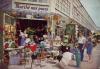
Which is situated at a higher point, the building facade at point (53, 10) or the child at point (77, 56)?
the building facade at point (53, 10)

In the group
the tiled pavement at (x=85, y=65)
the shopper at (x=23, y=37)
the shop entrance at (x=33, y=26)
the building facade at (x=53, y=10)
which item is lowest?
the tiled pavement at (x=85, y=65)

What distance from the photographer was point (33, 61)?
226cm

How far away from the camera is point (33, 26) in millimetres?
2213

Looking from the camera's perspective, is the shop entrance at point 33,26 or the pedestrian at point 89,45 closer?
the shop entrance at point 33,26

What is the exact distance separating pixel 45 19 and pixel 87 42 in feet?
1.45

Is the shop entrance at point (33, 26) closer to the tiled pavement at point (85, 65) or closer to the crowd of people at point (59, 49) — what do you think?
the crowd of people at point (59, 49)

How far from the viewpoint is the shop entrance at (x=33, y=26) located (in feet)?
7.19

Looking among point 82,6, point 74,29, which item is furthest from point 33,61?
point 82,6

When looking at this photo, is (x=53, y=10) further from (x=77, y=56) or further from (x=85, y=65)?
(x=85, y=65)

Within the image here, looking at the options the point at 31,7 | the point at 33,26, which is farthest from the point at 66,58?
the point at 31,7

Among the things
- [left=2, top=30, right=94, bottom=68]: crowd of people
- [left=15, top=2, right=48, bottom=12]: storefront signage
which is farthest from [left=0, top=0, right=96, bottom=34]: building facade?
[left=2, top=30, right=94, bottom=68]: crowd of people

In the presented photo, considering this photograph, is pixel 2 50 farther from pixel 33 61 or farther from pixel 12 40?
pixel 33 61

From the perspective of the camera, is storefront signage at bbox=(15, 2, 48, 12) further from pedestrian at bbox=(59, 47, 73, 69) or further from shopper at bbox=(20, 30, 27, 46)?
pedestrian at bbox=(59, 47, 73, 69)

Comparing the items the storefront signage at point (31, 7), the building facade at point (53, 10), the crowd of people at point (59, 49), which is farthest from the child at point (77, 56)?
the storefront signage at point (31, 7)
